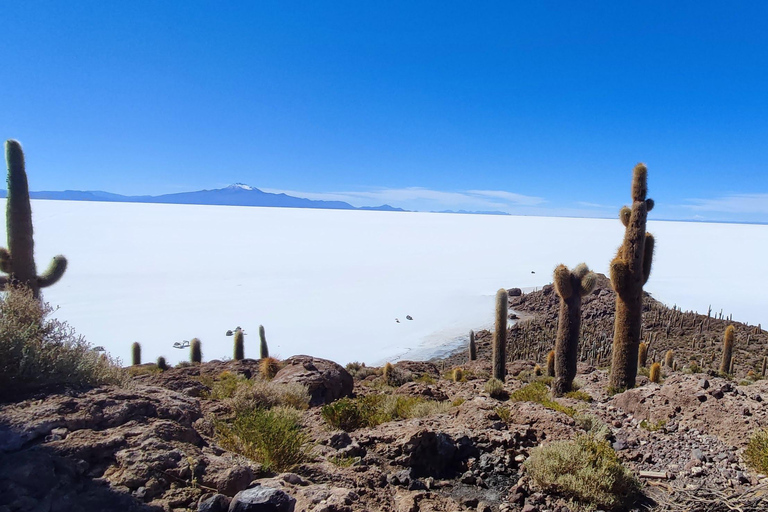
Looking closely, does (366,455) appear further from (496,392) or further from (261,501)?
(496,392)

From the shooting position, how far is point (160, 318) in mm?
28531

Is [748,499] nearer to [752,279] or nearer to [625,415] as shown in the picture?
[625,415]

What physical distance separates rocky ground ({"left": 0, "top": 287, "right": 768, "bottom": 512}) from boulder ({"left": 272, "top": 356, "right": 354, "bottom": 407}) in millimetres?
515

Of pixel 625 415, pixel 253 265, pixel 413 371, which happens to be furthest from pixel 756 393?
pixel 253 265

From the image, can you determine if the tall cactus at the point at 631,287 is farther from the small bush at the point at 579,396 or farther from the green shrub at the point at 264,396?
the green shrub at the point at 264,396

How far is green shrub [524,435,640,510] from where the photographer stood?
453cm

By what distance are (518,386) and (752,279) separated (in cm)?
5036

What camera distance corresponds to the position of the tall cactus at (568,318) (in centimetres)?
1181

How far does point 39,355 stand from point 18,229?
9.00 m

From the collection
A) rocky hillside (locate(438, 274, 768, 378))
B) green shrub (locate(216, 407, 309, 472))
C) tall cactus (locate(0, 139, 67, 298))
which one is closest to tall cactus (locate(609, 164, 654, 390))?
rocky hillside (locate(438, 274, 768, 378))

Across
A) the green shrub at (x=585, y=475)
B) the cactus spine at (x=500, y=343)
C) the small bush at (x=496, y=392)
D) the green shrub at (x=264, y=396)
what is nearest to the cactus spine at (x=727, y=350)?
the cactus spine at (x=500, y=343)

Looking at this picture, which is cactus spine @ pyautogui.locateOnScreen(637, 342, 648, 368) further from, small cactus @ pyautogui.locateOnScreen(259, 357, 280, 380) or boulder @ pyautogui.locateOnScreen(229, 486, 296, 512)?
boulder @ pyautogui.locateOnScreen(229, 486, 296, 512)

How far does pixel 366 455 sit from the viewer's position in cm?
543

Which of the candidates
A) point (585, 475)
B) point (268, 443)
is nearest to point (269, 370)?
point (268, 443)
